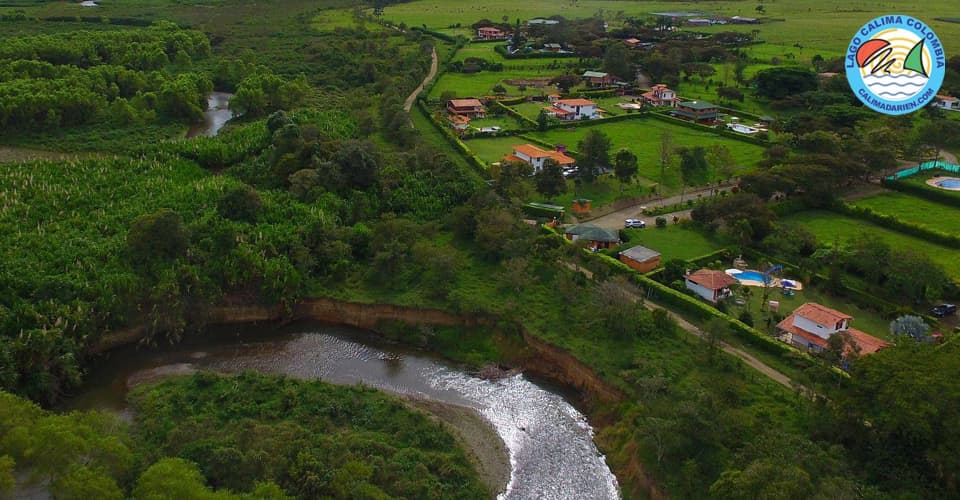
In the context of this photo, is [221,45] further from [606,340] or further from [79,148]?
[606,340]

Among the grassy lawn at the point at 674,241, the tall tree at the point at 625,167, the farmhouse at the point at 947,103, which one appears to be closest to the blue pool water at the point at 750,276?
the grassy lawn at the point at 674,241

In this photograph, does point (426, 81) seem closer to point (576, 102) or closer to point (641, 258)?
point (576, 102)

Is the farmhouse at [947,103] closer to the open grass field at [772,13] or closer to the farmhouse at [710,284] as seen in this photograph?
the open grass field at [772,13]

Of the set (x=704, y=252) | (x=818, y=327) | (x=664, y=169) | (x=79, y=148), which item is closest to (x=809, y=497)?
(x=818, y=327)

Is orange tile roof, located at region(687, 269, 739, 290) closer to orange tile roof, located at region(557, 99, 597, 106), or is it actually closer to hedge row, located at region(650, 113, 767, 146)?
hedge row, located at region(650, 113, 767, 146)

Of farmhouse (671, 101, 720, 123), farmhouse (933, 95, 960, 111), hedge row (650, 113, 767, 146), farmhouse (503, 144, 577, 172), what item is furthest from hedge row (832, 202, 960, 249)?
farmhouse (933, 95, 960, 111)

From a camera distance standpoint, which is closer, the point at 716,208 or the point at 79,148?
the point at 716,208

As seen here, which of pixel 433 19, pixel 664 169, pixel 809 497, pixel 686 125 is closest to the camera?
pixel 809 497

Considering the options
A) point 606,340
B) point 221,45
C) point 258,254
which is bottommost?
point 606,340
